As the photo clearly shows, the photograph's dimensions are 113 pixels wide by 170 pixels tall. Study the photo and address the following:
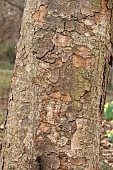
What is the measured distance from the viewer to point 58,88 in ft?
A: 6.33

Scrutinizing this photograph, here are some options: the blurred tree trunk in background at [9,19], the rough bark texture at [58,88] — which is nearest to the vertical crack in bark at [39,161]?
the rough bark texture at [58,88]

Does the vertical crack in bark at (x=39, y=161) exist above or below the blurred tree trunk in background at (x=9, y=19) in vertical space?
below

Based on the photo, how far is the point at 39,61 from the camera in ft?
6.40

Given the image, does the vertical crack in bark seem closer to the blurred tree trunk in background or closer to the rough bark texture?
the rough bark texture

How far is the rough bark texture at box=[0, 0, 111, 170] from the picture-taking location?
6.31ft

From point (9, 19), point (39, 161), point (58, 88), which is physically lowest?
point (39, 161)

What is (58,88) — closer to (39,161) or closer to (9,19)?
(39,161)

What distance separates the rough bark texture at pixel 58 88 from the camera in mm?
1924

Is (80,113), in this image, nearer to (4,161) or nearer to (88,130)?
(88,130)

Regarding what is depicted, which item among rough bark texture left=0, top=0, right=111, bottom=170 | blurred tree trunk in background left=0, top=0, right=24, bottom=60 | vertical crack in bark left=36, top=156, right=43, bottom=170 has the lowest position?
vertical crack in bark left=36, top=156, right=43, bottom=170

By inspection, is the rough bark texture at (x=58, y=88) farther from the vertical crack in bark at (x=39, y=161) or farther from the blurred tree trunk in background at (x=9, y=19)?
the blurred tree trunk in background at (x=9, y=19)

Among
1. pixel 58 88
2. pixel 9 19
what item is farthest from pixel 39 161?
pixel 9 19

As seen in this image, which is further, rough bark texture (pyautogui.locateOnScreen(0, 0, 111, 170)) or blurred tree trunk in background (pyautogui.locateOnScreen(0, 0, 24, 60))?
blurred tree trunk in background (pyautogui.locateOnScreen(0, 0, 24, 60))

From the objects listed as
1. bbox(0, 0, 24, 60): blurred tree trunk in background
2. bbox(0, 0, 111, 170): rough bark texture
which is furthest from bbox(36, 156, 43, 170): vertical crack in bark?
bbox(0, 0, 24, 60): blurred tree trunk in background
